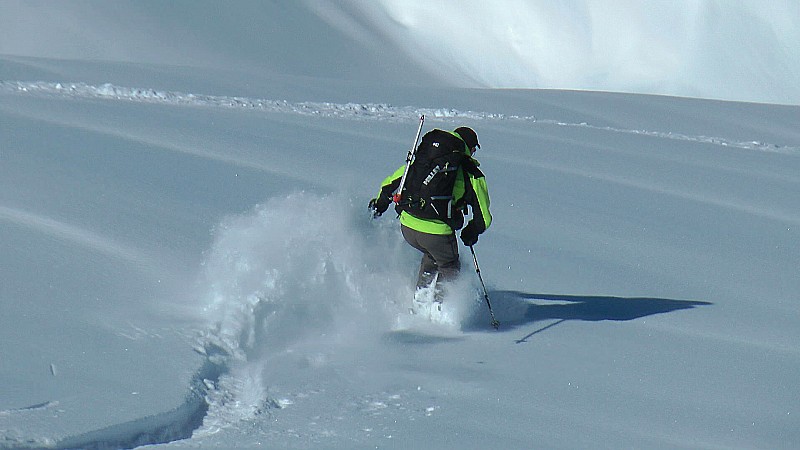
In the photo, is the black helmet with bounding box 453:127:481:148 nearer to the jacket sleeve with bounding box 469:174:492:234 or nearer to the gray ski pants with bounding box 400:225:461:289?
the jacket sleeve with bounding box 469:174:492:234

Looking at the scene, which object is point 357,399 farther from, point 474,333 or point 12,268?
point 12,268

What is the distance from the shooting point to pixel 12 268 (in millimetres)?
5391

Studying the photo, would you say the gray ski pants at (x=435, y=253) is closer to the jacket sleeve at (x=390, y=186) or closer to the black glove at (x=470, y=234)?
the black glove at (x=470, y=234)

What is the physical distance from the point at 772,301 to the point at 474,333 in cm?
276

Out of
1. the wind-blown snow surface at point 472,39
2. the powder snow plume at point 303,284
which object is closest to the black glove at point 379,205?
the powder snow plume at point 303,284

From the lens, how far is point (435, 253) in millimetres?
6043

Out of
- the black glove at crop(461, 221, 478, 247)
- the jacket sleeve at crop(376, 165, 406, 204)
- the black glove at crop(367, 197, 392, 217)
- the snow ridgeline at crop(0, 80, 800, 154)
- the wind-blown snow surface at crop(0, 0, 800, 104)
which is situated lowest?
the black glove at crop(461, 221, 478, 247)

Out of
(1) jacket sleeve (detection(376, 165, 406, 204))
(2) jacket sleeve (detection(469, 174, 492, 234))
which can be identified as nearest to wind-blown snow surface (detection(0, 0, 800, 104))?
(1) jacket sleeve (detection(376, 165, 406, 204))

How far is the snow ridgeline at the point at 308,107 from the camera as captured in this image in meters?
11.9

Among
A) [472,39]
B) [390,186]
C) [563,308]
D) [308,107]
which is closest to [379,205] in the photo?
[390,186]

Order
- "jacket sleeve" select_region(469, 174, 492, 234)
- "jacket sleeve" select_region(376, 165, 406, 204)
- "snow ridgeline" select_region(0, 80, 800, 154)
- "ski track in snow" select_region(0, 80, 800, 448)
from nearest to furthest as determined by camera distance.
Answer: "ski track in snow" select_region(0, 80, 800, 448) → "jacket sleeve" select_region(469, 174, 492, 234) → "jacket sleeve" select_region(376, 165, 406, 204) → "snow ridgeline" select_region(0, 80, 800, 154)

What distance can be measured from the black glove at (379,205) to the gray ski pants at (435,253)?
6.5 inches

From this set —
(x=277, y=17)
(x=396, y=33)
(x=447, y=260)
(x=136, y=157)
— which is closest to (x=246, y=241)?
(x=447, y=260)

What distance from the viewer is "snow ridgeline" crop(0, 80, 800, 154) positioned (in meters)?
11.9
